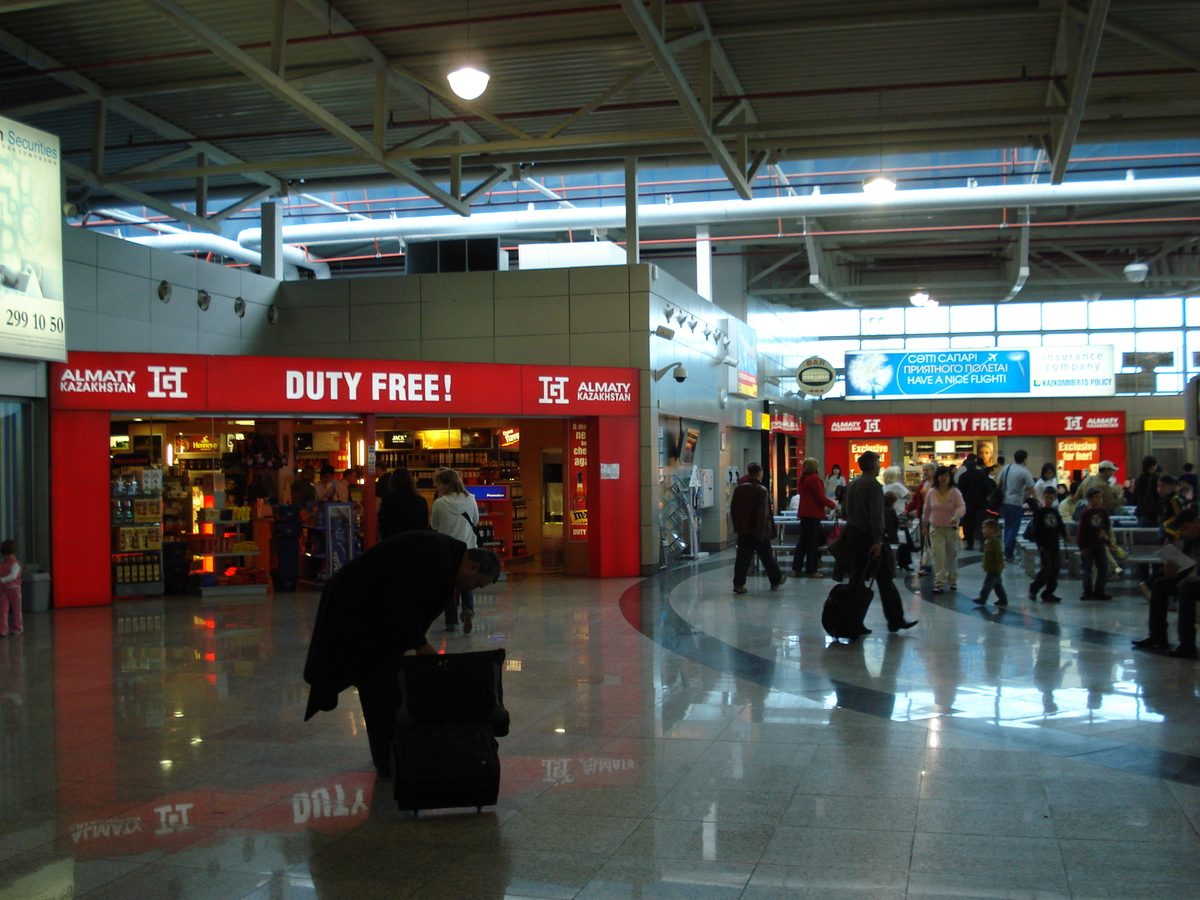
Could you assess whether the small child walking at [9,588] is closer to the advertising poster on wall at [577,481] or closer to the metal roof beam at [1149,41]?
the advertising poster on wall at [577,481]

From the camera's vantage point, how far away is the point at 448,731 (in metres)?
4.49

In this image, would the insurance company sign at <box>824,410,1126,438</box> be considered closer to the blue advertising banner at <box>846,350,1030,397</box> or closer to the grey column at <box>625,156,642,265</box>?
the blue advertising banner at <box>846,350,1030,397</box>

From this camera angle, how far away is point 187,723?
631 centimetres

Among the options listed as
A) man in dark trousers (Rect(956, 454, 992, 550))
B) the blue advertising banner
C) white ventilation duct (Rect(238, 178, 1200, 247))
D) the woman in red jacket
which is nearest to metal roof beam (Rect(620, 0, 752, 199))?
the woman in red jacket

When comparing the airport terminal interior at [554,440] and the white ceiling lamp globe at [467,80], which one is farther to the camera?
the white ceiling lamp globe at [467,80]

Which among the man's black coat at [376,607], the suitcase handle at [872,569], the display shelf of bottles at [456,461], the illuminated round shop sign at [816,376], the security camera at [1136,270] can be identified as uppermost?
the security camera at [1136,270]

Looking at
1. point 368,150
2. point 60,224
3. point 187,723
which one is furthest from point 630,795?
point 60,224

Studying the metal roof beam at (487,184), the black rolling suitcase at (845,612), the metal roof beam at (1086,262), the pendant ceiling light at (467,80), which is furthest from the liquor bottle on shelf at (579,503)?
the metal roof beam at (1086,262)

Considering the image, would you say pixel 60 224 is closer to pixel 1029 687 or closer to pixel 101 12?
pixel 101 12

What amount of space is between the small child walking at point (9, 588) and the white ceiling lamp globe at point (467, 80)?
6023 millimetres

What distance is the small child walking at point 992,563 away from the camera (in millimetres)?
10750

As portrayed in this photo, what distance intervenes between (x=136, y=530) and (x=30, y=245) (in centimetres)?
370

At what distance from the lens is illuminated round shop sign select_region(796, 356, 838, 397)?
2089cm

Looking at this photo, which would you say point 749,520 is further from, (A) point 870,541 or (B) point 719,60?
(B) point 719,60
